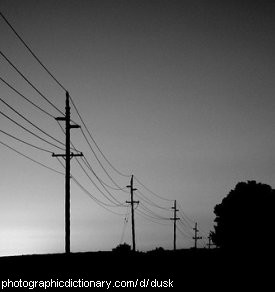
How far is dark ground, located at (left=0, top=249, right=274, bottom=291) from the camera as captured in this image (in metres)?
19.5

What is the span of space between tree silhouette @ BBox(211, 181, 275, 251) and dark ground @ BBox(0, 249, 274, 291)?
1585 inches

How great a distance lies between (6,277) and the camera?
18188 mm

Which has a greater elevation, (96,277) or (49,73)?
(49,73)

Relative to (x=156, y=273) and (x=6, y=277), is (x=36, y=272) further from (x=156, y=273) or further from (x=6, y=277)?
(x=156, y=273)

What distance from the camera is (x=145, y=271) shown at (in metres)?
21.4

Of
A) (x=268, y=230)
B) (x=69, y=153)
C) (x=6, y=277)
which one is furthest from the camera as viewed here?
(x=268, y=230)

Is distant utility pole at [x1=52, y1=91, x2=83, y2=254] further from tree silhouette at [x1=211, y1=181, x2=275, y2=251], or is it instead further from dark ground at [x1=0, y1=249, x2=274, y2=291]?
tree silhouette at [x1=211, y1=181, x2=275, y2=251]

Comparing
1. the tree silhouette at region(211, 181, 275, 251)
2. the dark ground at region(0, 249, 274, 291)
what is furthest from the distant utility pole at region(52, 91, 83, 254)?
the tree silhouette at region(211, 181, 275, 251)

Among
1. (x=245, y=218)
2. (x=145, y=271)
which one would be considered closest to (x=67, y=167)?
(x=145, y=271)

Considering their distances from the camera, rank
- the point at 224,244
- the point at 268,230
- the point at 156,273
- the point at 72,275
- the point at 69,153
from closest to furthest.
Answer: the point at 72,275 < the point at 156,273 < the point at 69,153 < the point at 268,230 < the point at 224,244

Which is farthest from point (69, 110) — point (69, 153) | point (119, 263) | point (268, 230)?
point (268, 230)

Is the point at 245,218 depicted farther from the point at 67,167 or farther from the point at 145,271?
the point at 145,271

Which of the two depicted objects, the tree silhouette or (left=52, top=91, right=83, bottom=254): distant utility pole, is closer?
(left=52, top=91, right=83, bottom=254): distant utility pole

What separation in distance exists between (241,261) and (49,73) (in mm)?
16307
